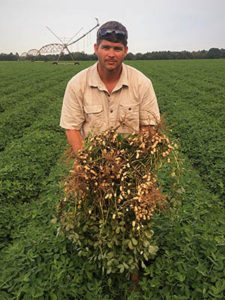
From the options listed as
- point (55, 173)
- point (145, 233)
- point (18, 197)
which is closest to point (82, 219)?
point (145, 233)

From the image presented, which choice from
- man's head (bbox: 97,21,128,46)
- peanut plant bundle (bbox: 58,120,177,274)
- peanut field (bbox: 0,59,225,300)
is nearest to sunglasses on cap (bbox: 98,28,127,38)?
man's head (bbox: 97,21,128,46)

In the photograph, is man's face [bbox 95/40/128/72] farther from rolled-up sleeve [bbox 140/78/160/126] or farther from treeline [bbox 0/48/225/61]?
A: treeline [bbox 0/48/225/61]

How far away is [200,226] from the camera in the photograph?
3611 millimetres

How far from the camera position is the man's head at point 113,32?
2.78m

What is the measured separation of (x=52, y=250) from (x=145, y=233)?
1598 mm

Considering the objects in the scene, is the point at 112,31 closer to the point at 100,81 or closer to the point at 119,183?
the point at 100,81

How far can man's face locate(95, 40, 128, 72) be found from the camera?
2.83 metres

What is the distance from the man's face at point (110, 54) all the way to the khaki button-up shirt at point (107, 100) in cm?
23

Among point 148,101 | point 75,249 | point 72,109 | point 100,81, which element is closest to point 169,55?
point 148,101

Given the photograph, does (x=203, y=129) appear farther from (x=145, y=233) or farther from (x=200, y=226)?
(x=145, y=233)

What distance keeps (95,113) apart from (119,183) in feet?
3.62

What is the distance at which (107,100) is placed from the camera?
10.5ft

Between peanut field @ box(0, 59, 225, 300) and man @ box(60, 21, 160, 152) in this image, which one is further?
man @ box(60, 21, 160, 152)

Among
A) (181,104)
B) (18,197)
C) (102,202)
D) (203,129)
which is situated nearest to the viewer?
(102,202)
